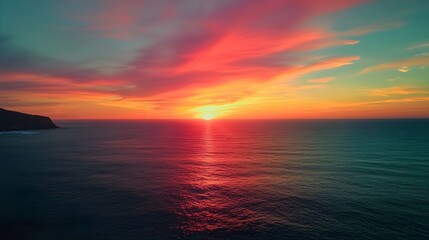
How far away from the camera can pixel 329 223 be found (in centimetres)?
3747

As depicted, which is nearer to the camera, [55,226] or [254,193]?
[55,226]

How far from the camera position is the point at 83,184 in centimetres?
5741

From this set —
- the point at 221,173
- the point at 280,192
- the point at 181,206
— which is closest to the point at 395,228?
the point at 280,192

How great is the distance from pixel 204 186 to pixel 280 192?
712 inches

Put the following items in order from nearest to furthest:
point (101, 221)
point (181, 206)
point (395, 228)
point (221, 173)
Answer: point (395, 228) → point (101, 221) → point (181, 206) → point (221, 173)

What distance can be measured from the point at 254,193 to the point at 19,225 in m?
41.7

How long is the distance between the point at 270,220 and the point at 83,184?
4534 cm

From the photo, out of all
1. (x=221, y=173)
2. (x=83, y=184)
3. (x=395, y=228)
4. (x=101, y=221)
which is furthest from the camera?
(x=221, y=173)

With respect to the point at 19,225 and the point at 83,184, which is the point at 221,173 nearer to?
the point at 83,184

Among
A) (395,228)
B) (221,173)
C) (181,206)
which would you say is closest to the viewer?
(395,228)


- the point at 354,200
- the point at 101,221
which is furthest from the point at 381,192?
the point at 101,221

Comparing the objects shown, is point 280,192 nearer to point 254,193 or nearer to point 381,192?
point 254,193

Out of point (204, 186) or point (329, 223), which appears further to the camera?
point (204, 186)

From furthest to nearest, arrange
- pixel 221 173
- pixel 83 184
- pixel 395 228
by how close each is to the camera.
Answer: pixel 221 173 → pixel 83 184 → pixel 395 228
